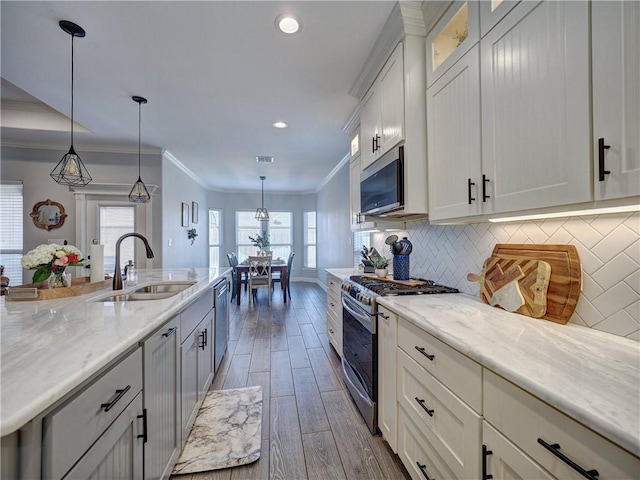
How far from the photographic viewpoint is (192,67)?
2.28m

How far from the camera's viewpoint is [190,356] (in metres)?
1.79

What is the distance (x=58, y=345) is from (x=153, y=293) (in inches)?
51.8

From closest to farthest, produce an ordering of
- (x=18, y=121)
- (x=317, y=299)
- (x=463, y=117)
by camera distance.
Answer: (x=463, y=117)
(x=18, y=121)
(x=317, y=299)

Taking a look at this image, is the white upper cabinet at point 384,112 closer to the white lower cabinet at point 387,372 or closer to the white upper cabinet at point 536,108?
the white upper cabinet at point 536,108

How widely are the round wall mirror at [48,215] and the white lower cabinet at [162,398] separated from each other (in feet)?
13.0

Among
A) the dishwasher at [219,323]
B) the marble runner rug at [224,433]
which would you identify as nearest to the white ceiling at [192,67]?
the dishwasher at [219,323]

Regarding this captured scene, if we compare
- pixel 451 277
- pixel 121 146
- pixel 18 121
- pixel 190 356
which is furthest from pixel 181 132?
pixel 451 277

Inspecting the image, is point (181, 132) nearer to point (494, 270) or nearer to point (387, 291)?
point (387, 291)

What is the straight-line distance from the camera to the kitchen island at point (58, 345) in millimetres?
639

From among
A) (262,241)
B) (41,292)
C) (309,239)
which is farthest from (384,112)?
(309,239)

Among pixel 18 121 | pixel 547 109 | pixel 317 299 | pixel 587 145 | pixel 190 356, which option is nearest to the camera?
pixel 587 145

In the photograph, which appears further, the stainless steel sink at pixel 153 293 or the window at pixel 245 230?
the window at pixel 245 230

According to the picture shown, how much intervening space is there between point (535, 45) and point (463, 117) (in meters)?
0.43

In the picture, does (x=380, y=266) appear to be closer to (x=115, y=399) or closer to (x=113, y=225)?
(x=115, y=399)
